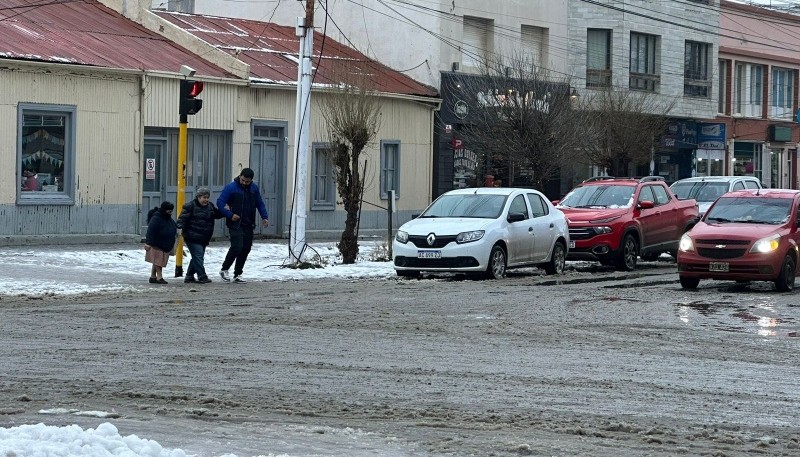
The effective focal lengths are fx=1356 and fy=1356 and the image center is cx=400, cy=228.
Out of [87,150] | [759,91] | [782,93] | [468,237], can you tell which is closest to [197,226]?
[468,237]

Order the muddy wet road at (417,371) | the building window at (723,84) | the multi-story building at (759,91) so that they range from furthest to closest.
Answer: the multi-story building at (759,91)
the building window at (723,84)
the muddy wet road at (417,371)

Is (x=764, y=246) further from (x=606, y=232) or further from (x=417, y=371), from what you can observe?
(x=417, y=371)

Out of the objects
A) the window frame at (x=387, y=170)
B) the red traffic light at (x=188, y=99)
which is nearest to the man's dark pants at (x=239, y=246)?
the red traffic light at (x=188, y=99)

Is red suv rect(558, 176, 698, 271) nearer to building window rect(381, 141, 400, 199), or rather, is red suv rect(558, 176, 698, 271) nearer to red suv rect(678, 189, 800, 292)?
red suv rect(678, 189, 800, 292)

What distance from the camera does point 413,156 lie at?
38781mm

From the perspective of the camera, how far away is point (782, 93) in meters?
59.2

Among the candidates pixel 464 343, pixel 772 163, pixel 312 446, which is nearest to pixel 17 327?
pixel 464 343

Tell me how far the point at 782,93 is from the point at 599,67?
1566 centimetres

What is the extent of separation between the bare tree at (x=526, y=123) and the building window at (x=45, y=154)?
35.2ft

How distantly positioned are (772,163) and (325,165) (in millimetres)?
29108

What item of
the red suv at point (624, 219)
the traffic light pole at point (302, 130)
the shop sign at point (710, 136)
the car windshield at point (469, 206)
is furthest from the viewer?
the shop sign at point (710, 136)

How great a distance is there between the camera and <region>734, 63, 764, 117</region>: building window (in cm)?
5616

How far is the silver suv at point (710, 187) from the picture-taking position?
3291cm

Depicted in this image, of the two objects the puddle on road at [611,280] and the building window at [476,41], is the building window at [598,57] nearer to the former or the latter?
the building window at [476,41]
